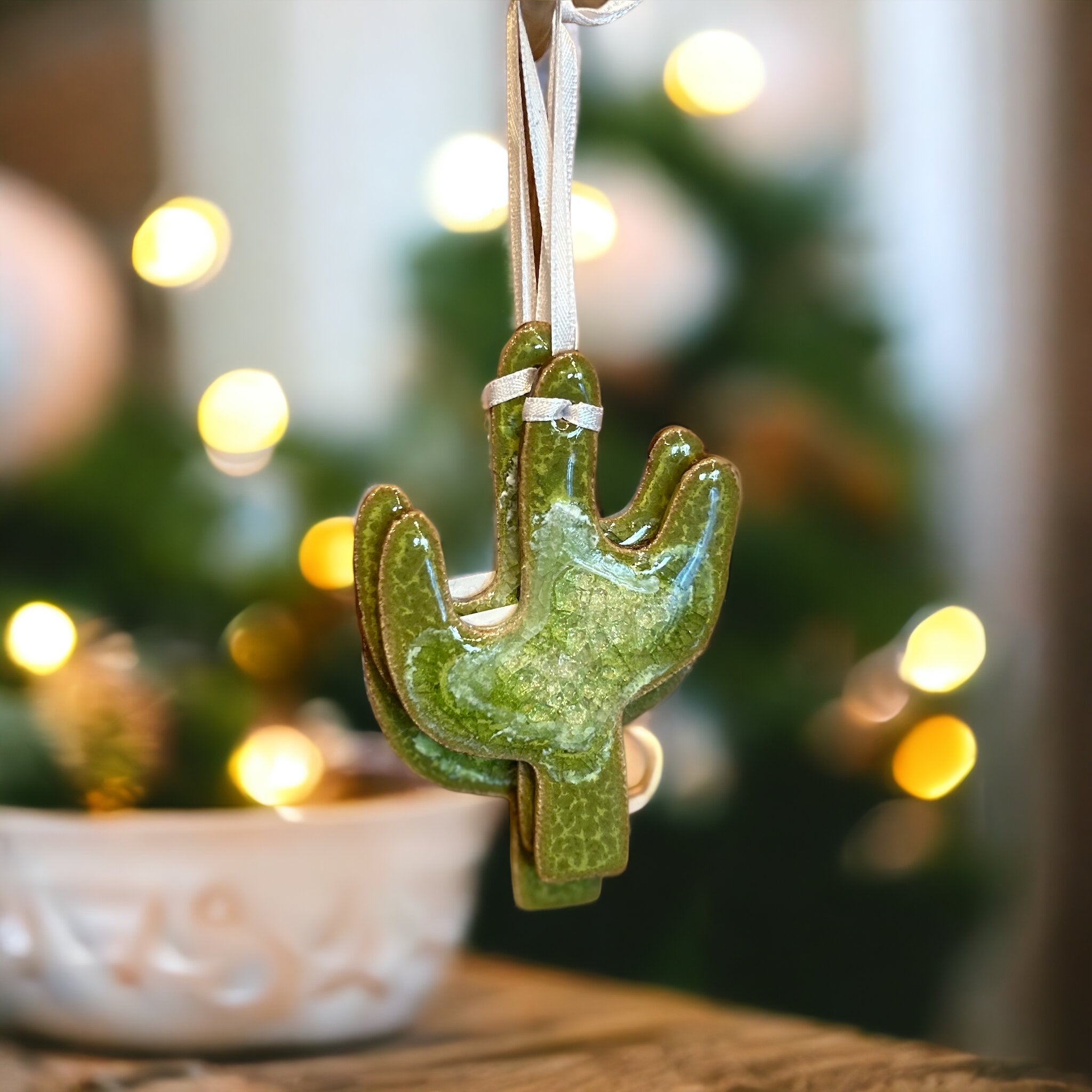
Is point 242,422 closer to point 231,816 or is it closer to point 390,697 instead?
point 231,816

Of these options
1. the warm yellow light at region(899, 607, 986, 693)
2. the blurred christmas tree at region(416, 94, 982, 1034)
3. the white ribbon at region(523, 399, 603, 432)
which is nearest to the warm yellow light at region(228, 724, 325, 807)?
the blurred christmas tree at region(416, 94, 982, 1034)

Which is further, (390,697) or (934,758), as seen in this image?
(934,758)

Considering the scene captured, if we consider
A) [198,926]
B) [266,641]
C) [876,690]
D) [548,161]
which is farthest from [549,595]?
[876,690]

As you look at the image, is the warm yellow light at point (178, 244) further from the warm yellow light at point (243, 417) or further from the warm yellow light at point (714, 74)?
the warm yellow light at point (714, 74)

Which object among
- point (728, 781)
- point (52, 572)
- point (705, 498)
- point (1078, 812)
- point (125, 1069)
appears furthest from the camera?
point (1078, 812)

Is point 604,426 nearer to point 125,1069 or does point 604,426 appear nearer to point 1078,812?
point 125,1069

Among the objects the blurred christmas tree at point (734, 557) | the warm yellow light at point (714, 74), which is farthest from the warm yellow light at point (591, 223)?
the warm yellow light at point (714, 74)

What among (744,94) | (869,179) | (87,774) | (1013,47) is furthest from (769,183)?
(87,774)
